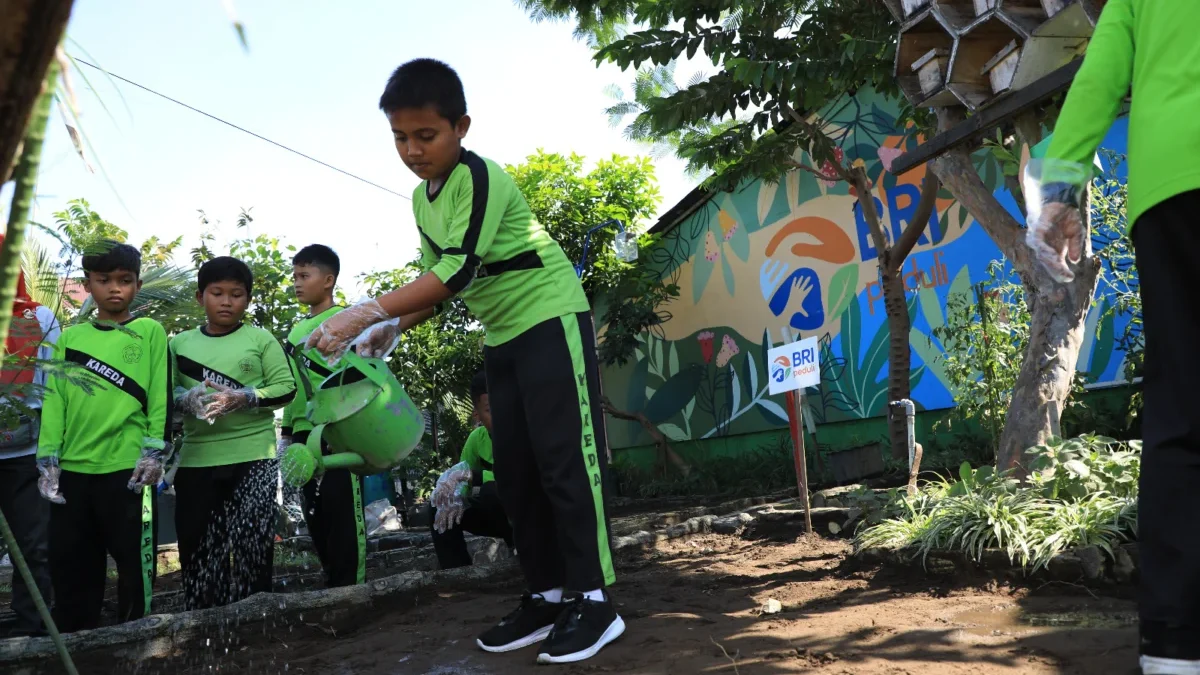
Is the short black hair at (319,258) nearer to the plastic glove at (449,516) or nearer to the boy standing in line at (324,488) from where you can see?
the boy standing in line at (324,488)

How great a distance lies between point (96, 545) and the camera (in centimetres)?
365

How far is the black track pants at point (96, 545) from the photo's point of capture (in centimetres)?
354

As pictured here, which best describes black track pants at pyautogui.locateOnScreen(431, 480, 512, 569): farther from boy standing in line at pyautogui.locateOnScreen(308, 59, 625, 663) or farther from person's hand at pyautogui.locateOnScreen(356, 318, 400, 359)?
person's hand at pyautogui.locateOnScreen(356, 318, 400, 359)

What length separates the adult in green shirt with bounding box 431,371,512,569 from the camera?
14.7 feet

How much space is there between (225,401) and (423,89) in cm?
173

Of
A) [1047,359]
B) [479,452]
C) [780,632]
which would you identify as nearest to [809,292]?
[1047,359]

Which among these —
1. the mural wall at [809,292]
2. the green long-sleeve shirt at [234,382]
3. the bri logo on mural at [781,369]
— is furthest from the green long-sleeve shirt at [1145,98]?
the mural wall at [809,292]

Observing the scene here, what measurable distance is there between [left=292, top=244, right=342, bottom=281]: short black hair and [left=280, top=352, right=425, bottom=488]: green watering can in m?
1.15

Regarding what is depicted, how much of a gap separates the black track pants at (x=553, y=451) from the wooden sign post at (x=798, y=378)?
2.47m

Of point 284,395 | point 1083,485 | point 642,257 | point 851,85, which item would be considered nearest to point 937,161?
point 851,85

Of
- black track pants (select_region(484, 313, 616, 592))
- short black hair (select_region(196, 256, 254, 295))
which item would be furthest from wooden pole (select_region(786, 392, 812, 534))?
short black hair (select_region(196, 256, 254, 295))

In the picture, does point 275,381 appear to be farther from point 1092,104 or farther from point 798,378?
point 1092,104

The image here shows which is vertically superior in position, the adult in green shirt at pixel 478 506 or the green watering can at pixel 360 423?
the green watering can at pixel 360 423

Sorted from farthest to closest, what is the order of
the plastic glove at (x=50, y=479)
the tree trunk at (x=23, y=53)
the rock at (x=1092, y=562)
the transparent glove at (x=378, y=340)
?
the plastic glove at (x=50, y=479) < the rock at (x=1092, y=562) < the transparent glove at (x=378, y=340) < the tree trunk at (x=23, y=53)
